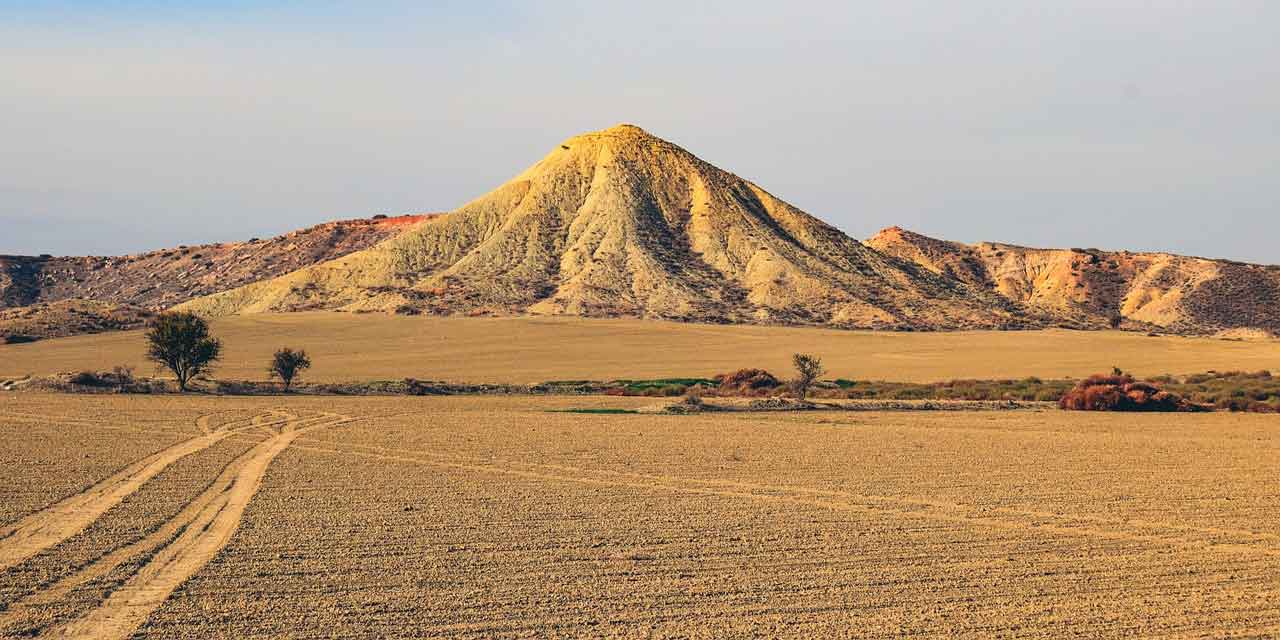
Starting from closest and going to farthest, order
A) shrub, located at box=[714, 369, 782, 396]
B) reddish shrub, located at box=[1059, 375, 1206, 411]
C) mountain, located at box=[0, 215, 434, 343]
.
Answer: reddish shrub, located at box=[1059, 375, 1206, 411] < shrub, located at box=[714, 369, 782, 396] < mountain, located at box=[0, 215, 434, 343]

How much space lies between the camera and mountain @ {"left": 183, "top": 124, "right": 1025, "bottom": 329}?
303ft

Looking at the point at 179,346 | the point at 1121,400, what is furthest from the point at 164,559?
the point at 179,346

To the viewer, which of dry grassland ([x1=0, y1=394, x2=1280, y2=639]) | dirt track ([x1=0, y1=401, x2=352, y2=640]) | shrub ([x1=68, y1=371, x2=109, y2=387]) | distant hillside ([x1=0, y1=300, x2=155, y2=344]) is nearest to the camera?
dirt track ([x1=0, y1=401, x2=352, y2=640])

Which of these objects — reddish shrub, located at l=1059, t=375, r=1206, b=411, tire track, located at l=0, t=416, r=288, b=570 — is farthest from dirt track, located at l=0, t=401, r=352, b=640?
reddish shrub, located at l=1059, t=375, r=1206, b=411

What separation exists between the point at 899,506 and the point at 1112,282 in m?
124

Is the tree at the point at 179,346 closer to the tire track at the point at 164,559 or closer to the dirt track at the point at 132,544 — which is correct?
the dirt track at the point at 132,544

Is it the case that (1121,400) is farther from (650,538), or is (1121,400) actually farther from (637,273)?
(637,273)

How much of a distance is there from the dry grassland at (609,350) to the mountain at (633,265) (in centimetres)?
582

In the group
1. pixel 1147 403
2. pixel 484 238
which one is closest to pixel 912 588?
pixel 1147 403

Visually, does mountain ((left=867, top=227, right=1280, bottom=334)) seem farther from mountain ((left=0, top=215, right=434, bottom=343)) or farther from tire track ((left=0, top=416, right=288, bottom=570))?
tire track ((left=0, top=416, right=288, bottom=570))

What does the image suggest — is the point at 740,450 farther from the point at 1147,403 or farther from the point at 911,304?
the point at 911,304

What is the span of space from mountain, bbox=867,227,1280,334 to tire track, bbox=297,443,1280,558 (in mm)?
86975

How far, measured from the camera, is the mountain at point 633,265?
92.4 meters

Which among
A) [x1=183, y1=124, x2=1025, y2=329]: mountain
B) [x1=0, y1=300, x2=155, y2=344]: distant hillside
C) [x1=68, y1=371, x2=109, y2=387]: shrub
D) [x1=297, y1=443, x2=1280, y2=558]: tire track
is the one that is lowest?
[x1=297, y1=443, x2=1280, y2=558]: tire track
